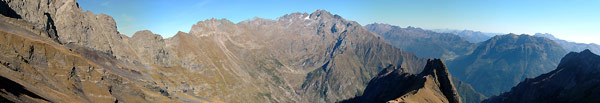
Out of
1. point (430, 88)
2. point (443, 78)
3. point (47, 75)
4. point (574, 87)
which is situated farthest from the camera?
point (574, 87)

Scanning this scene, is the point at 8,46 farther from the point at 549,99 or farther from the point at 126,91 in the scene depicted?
the point at 549,99

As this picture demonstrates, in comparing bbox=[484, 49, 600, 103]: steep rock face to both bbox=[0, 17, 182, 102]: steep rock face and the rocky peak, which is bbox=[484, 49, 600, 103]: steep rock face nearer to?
the rocky peak

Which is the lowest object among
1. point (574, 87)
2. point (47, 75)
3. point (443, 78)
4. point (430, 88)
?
point (574, 87)

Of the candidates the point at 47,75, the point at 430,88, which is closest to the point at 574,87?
the point at 430,88

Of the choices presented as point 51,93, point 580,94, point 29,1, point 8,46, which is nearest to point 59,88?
point 51,93

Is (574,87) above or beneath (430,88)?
beneath

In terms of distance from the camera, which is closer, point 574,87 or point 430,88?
point 430,88

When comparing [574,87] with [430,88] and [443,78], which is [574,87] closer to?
[443,78]

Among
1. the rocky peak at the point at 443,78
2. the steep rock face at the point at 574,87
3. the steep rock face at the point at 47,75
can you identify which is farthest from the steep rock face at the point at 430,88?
the steep rock face at the point at 47,75

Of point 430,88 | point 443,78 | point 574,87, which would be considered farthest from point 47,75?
point 574,87

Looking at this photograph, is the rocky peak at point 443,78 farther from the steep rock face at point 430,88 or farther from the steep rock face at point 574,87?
the steep rock face at point 574,87

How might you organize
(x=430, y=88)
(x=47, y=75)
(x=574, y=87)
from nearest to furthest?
(x=47, y=75) < (x=430, y=88) < (x=574, y=87)
